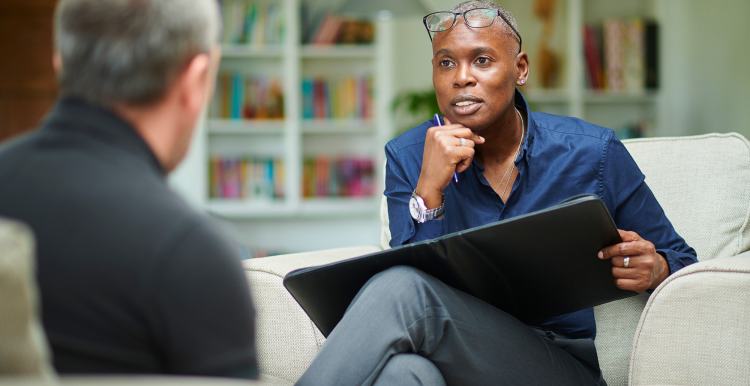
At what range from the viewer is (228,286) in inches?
21.5

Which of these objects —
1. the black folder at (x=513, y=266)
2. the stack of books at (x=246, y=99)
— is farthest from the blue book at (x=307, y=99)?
the black folder at (x=513, y=266)

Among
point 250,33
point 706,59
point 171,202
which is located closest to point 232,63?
point 250,33

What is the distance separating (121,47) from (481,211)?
924 millimetres

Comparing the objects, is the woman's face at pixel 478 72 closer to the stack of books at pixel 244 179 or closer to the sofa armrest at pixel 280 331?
the sofa armrest at pixel 280 331

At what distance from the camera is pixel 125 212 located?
0.51 meters

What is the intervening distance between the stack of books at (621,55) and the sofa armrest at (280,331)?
110 inches

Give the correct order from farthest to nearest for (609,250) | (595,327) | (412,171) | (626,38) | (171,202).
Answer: (626,38), (412,171), (595,327), (609,250), (171,202)

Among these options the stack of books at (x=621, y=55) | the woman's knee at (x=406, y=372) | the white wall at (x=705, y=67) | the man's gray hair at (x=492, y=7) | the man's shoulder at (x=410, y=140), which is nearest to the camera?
the woman's knee at (x=406, y=372)

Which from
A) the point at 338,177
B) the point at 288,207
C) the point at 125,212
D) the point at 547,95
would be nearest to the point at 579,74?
the point at 547,95

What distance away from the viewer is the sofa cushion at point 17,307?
0.41 m

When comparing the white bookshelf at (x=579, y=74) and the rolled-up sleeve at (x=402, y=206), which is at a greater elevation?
the white bookshelf at (x=579, y=74)

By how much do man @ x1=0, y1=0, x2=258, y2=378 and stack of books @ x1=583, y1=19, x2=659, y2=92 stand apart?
3227mm

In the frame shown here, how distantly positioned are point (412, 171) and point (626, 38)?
8.39 ft

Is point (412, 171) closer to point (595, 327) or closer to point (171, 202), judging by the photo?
point (595, 327)
